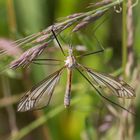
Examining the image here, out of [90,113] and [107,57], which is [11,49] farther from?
[90,113]

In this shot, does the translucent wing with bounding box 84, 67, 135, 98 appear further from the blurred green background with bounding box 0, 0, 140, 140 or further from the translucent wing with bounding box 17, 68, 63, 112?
the blurred green background with bounding box 0, 0, 140, 140

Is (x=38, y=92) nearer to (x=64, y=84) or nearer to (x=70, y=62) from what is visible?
(x=70, y=62)

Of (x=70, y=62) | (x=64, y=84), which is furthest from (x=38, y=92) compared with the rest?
(x=64, y=84)

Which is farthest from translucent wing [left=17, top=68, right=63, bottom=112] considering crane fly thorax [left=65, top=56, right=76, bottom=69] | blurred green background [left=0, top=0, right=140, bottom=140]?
blurred green background [left=0, top=0, right=140, bottom=140]

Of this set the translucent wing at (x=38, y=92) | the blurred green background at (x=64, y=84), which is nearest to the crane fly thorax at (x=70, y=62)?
the translucent wing at (x=38, y=92)

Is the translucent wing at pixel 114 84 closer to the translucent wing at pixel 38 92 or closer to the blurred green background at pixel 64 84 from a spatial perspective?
the translucent wing at pixel 38 92

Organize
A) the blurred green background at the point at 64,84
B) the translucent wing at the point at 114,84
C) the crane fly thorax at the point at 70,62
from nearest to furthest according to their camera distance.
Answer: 1. the translucent wing at the point at 114,84
2. the crane fly thorax at the point at 70,62
3. the blurred green background at the point at 64,84

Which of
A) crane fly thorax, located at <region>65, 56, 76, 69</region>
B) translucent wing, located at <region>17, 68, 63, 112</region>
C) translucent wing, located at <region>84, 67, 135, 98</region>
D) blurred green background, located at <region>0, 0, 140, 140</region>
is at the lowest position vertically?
translucent wing, located at <region>84, 67, 135, 98</region>
